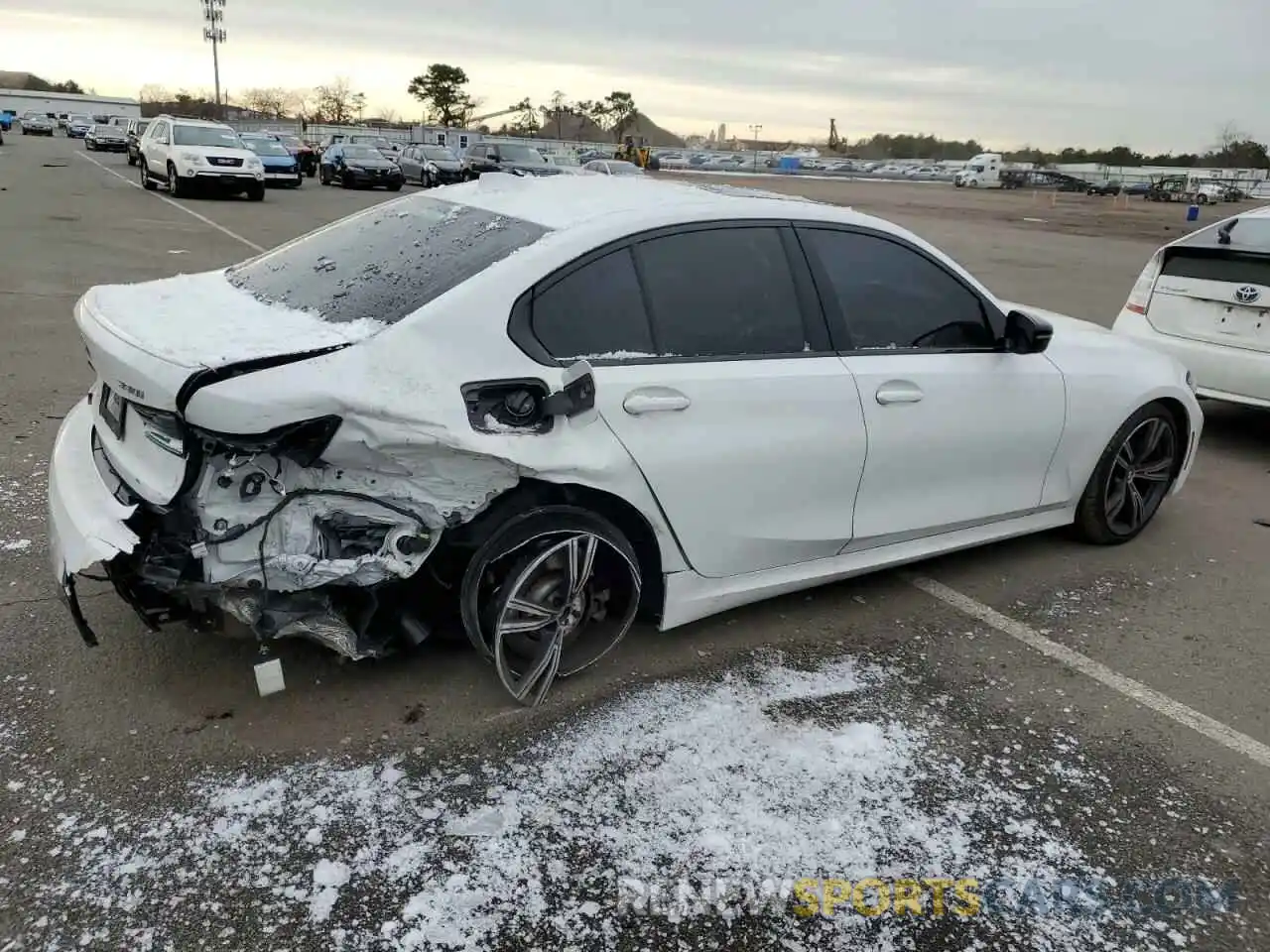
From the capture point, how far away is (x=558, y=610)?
3.18m

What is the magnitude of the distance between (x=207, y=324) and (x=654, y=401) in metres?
1.40

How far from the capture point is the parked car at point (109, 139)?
4831cm

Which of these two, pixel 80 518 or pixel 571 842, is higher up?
pixel 80 518

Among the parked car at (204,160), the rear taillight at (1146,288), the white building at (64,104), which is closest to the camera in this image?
the rear taillight at (1146,288)

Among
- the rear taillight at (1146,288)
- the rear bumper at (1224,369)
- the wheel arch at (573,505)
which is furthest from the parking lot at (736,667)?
the rear taillight at (1146,288)

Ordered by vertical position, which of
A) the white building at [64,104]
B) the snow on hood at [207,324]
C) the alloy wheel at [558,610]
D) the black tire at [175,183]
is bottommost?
the alloy wheel at [558,610]

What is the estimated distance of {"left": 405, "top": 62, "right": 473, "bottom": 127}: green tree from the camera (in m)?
95.6

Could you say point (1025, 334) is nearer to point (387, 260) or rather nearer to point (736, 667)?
point (736, 667)

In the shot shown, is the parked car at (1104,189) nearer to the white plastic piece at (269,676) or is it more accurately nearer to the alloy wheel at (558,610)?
the alloy wheel at (558,610)

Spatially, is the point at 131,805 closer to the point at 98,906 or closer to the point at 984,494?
the point at 98,906

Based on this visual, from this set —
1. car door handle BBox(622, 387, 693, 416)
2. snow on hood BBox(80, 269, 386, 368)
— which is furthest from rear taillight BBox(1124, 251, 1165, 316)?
snow on hood BBox(80, 269, 386, 368)

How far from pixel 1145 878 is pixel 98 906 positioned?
261cm

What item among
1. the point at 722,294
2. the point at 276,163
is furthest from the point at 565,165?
the point at 722,294

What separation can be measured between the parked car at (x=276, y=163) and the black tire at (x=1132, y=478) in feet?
87.5
